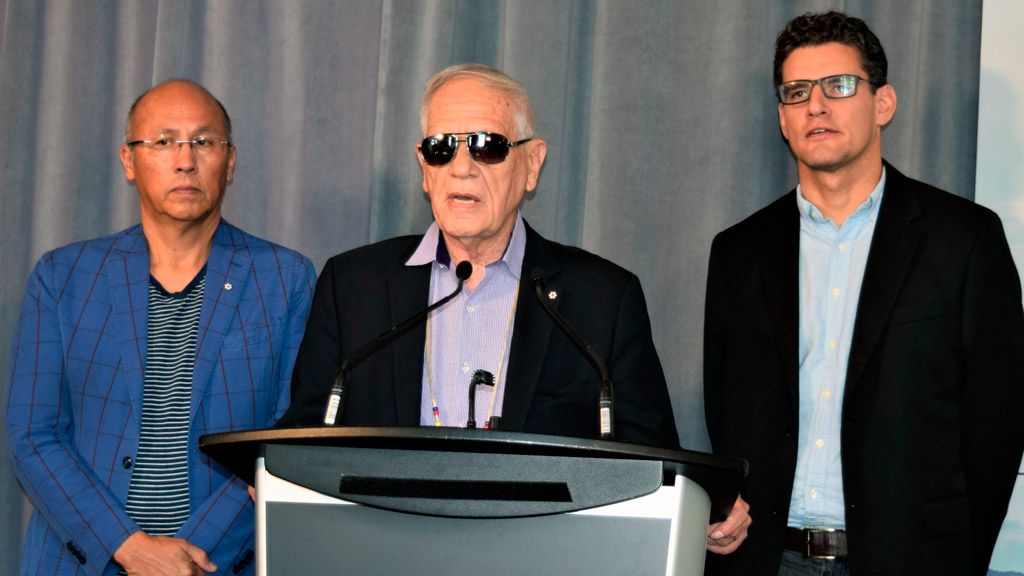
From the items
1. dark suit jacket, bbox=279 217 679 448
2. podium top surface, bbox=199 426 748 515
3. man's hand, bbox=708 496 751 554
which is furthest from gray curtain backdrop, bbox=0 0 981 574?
podium top surface, bbox=199 426 748 515

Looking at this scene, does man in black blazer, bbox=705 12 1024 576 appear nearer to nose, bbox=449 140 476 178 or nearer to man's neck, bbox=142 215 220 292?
nose, bbox=449 140 476 178

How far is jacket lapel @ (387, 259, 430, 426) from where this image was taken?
81.1 inches

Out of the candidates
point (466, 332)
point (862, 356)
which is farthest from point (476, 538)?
point (862, 356)

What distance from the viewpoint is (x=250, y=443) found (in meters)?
1.39

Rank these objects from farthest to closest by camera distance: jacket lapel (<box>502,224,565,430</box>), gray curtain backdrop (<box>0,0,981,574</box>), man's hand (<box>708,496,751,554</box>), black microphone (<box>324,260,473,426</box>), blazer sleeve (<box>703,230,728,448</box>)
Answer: gray curtain backdrop (<box>0,0,981,574</box>) → blazer sleeve (<box>703,230,728,448</box>) → jacket lapel (<box>502,224,565,430</box>) → man's hand (<box>708,496,751,554</box>) → black microphone (<box>324,260,473,426</box>)

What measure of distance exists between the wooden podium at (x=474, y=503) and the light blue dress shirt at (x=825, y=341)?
1125 millimetres

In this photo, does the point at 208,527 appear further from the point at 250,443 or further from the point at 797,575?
the point at 797,575

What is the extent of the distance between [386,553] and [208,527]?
48.0 inches

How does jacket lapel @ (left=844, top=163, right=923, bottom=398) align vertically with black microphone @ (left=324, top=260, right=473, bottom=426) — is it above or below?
above

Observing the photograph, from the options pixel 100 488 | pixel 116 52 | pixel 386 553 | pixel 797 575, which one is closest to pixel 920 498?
pixel 797 575

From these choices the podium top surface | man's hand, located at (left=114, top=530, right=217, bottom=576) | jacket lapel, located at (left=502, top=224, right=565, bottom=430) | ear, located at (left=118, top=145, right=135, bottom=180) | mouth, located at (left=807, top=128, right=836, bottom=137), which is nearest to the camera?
the podium top surface

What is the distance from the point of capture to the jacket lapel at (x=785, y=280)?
8.04ft

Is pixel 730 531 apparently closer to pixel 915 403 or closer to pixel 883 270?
pixel 915 403

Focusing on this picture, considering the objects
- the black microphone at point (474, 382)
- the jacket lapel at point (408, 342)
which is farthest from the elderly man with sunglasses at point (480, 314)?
the black microphone at point (474, 382)
